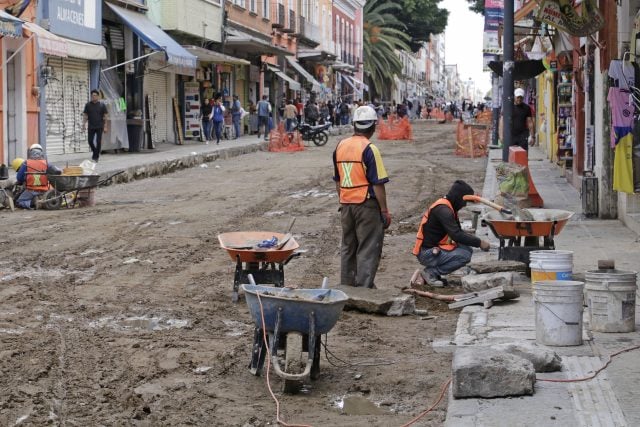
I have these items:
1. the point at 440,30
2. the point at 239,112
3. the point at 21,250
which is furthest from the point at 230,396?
the point at 440,30

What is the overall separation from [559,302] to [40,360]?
137 inches

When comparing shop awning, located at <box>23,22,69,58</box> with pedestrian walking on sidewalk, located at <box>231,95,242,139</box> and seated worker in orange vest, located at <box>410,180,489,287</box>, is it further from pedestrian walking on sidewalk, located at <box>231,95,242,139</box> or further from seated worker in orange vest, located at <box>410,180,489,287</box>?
pedestrian walking on sidewalk, located at <box>231,95,242,139</box>

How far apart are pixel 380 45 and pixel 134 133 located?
181 ft

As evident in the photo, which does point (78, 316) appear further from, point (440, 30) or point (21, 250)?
point (440, 30)

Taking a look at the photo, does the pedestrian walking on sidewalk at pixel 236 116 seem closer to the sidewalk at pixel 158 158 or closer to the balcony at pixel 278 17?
the sidewalk at pixel 158 158

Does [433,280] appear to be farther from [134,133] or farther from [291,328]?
[134,133]

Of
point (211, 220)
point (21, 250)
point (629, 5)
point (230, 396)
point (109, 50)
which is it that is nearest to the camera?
point (230, 396)

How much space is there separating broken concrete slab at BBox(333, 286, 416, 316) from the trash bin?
24.3 m

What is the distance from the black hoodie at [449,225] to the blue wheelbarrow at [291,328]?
3.48m

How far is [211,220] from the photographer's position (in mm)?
16438

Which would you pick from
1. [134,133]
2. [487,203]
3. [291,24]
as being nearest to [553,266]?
[487,203]

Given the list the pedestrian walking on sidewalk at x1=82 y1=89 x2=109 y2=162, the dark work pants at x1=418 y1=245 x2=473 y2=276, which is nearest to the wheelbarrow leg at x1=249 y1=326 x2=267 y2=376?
the dark work pants at x1=418 y1=245 x2=473 y2=276

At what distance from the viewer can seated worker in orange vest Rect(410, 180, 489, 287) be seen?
10531 millimetres

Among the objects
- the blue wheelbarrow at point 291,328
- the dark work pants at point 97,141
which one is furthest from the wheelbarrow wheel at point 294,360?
the dark work pants at point 97,141
